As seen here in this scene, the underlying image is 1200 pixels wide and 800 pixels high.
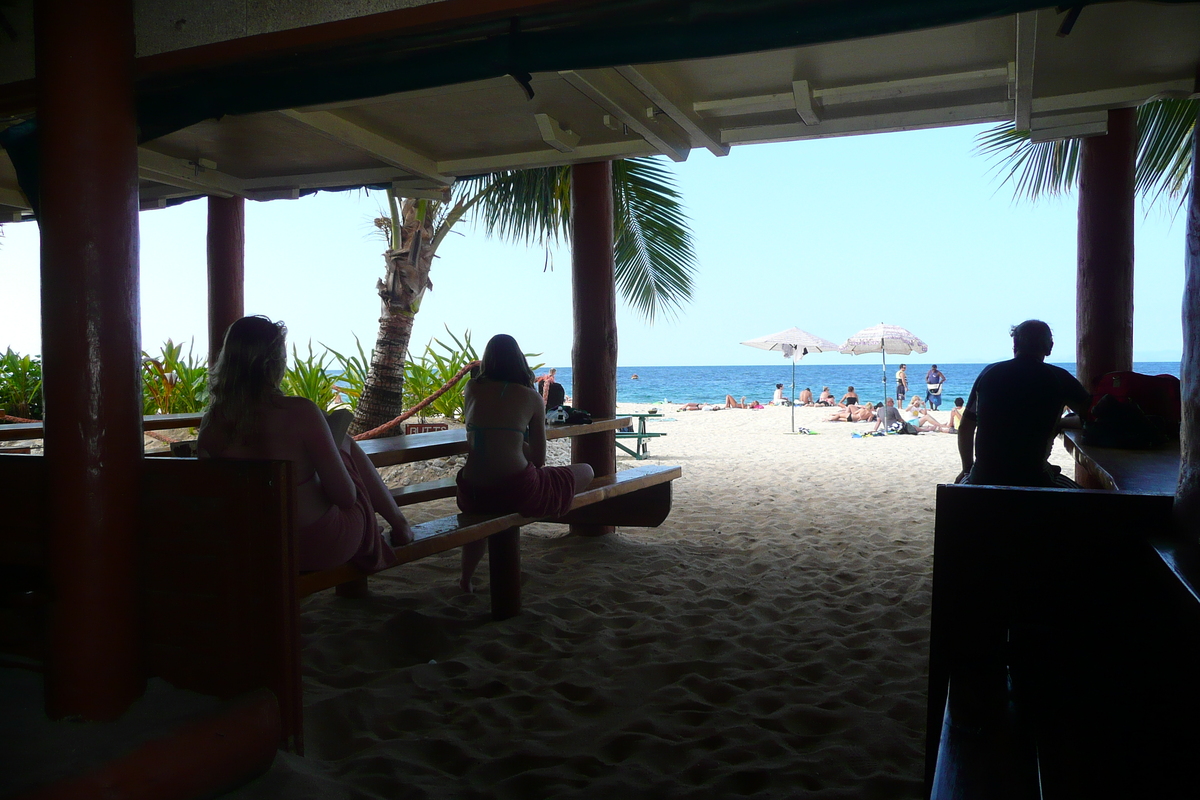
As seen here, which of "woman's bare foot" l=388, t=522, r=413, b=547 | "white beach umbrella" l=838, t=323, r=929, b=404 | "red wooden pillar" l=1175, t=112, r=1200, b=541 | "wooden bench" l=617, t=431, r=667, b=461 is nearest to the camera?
"red wooden pillar" l=1175, t=112, r=1200, b=541

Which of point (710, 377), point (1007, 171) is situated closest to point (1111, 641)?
point (1007, 171)

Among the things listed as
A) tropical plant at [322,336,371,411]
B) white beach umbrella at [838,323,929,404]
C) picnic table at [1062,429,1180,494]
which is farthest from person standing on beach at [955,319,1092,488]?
white beach umbrella at [838,323,929,404]

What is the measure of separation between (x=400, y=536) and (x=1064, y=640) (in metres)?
2.31

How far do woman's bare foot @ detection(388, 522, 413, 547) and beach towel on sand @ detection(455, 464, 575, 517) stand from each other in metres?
0.64

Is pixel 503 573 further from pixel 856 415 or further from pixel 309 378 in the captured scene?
pixel 856 415

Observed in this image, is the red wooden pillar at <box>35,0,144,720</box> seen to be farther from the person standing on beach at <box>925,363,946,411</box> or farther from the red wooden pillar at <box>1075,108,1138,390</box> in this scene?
the person standing on beach at <box>925,363,946,411</box>

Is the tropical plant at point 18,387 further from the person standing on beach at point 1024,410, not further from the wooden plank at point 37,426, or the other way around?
the person standing on beach at point 1024,410

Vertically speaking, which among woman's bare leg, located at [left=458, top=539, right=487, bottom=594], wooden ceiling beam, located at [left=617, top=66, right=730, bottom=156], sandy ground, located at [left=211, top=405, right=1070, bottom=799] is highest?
wooden ceiling beam, located at [left=617, top=66, right=730, bottom=156]

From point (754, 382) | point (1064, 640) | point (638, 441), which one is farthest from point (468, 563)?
point (754, 382)

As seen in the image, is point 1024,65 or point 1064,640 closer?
point 1064,640

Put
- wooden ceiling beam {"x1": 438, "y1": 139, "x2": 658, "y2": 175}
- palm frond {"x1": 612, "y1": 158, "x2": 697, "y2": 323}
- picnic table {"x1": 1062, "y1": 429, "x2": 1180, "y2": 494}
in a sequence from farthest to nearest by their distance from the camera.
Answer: palm frond {"x1": 612, "y1": 158, "x2": 697, "y2": 323}, wooden ceiling beam {"x1": 438, "y1": 139, "x2": 658, "y2": 175}, picnic table {"x1": 1062, "y1": 429, "x2": 1180, "y2": 494}

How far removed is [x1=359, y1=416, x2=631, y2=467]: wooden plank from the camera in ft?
13.4

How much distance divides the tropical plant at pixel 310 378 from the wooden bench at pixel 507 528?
4.90 metres

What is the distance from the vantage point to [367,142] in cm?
474
